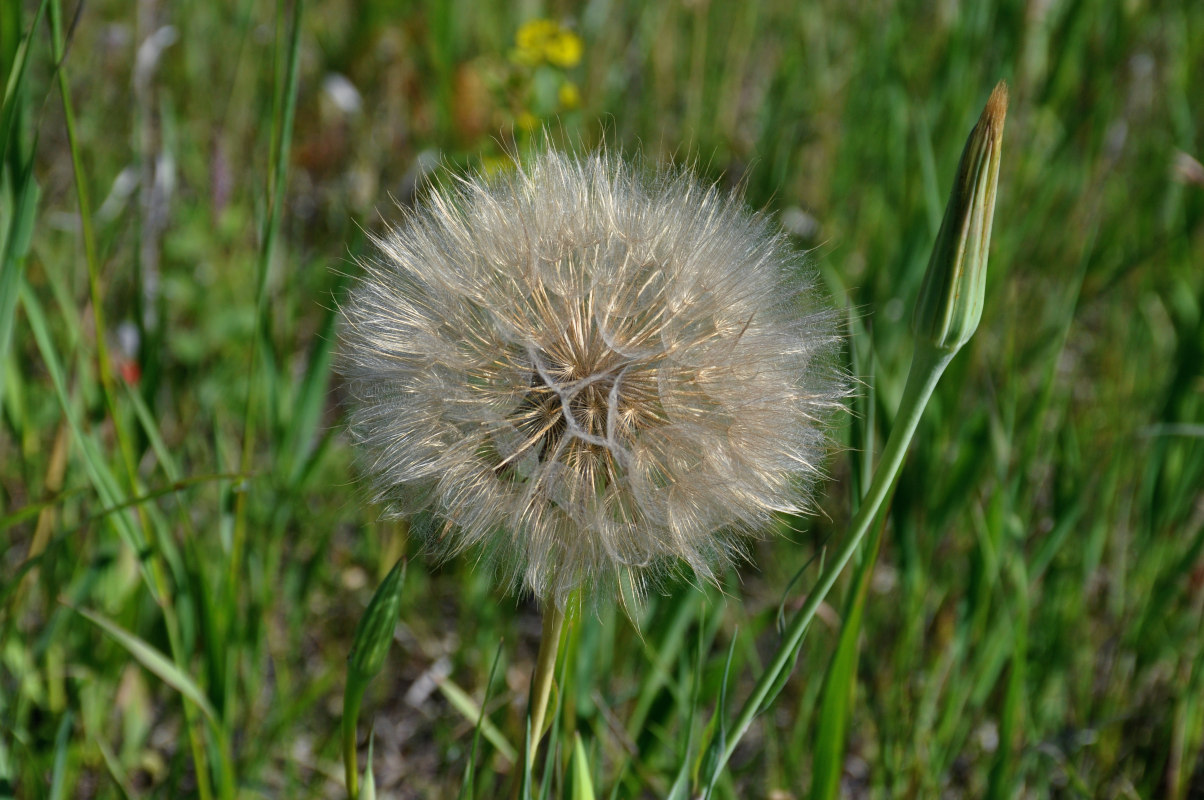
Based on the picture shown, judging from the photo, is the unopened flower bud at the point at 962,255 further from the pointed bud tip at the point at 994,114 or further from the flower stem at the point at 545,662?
the flower stem at the point at 545,662

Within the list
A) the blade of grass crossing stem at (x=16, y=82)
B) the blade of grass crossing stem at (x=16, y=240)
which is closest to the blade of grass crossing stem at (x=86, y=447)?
the blade of grass crossing stem at (x=16, y=240)

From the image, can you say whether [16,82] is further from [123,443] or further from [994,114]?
[994,114]

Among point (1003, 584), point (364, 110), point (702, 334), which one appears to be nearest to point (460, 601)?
point (1003, 584)

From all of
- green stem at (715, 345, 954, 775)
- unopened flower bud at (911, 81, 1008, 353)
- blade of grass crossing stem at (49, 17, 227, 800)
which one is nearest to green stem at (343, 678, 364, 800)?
blade of grass crossing stem at (49, 17, 227, 800)

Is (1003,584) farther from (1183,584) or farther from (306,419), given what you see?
(306,419)

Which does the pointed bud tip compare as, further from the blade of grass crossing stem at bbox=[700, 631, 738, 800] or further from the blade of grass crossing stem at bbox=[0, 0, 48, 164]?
the blade of grass crossing stem at bbox=[0, 0, 48, 164]

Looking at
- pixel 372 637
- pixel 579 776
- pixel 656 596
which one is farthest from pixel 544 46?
pixel 579 776
